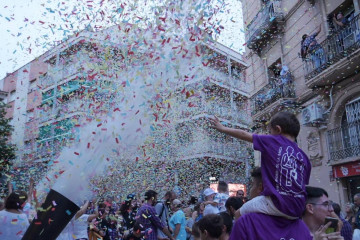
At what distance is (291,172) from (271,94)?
11990mm

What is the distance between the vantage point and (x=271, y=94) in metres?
14.1

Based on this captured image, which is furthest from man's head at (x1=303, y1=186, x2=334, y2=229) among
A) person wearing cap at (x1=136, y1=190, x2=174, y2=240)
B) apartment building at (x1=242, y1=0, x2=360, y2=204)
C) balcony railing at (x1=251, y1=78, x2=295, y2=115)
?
balcony railing at (x1=251, y1=78, x2=295, y2=115)

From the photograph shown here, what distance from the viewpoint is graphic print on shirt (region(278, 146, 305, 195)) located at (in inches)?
96.1

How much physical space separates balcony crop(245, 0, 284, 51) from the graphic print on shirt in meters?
12.8

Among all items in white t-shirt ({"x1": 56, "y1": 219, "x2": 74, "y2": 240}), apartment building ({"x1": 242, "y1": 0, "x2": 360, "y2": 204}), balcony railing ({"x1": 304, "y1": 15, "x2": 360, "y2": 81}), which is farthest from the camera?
apartment building ({"x1": 242, "y1": 0, "x2": 360, "y2": 204})

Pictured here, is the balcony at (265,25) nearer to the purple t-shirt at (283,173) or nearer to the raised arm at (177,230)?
the raised arm at (177,230)

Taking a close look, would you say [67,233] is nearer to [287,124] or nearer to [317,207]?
[317,207]

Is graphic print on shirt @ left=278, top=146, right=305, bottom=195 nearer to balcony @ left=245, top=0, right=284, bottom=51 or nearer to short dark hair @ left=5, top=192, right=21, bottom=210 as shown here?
short dark hair @ left=5, top=192, right=21, bottom=210

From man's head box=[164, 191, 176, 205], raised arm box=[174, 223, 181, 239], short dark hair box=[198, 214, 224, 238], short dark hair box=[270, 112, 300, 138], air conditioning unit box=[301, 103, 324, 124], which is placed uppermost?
air conditioning unit box=[301, 103, 324, 124]

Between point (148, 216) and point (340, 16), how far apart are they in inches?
364

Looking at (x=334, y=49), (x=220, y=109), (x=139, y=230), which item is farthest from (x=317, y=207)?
(x=220, y=109)

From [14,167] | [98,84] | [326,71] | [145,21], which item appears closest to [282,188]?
[145,21]

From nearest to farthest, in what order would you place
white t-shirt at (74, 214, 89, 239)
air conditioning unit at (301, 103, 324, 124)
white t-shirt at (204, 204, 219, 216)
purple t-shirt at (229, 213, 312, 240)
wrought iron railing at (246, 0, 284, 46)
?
purple t-shirt at (229, 213, 312, 240) → white t-shirt at (74, 214, 89, 239) → white t-shirt at (204, 204, 219, 216) → air conditioning unit at (301, 103, 324, 124) → wrought iron railing at (246, 0, 284, 46)

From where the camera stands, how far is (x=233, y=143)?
25469 millimetres
